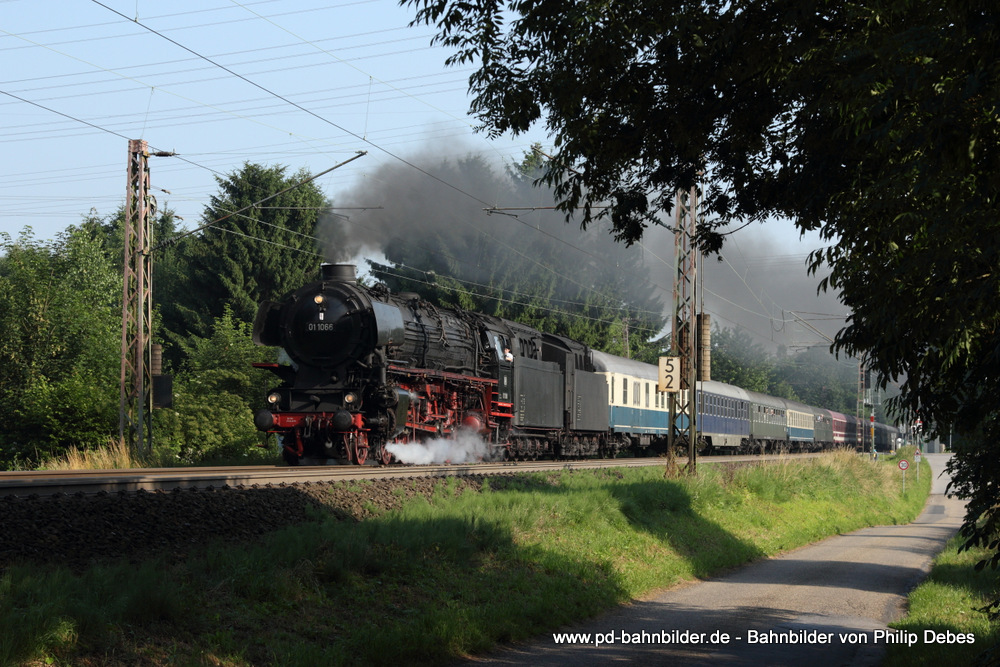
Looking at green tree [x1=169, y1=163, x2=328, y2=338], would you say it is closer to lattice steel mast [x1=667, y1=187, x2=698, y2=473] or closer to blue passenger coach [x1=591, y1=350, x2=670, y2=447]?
blue passenger coach [x1=591, y1=350, x2=670, y2=447]

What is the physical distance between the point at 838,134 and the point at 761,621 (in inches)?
252

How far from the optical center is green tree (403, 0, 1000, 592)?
583 cm

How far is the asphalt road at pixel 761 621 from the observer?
967cm

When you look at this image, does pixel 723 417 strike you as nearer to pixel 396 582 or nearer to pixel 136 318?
pixel 136 318

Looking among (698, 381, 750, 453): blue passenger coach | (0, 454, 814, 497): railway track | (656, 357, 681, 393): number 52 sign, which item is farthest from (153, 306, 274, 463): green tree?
(698, 381, 750, 453): blue passenger coach

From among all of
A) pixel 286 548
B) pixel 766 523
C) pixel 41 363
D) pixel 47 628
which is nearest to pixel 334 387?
pixel 766 523

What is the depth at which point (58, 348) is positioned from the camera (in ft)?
123

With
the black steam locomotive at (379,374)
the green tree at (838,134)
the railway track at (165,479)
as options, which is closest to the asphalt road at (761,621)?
the green tree at (838,134)

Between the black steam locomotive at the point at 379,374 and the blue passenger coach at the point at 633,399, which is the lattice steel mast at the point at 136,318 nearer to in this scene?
the black steam locomotive at the point at 379,374

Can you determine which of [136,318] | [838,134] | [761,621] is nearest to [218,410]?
[136,318]

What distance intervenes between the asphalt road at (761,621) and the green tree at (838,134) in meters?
2.49

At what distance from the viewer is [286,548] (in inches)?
396

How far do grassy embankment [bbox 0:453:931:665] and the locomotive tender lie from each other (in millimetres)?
4008

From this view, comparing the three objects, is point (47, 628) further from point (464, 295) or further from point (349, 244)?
point (464, 295)
